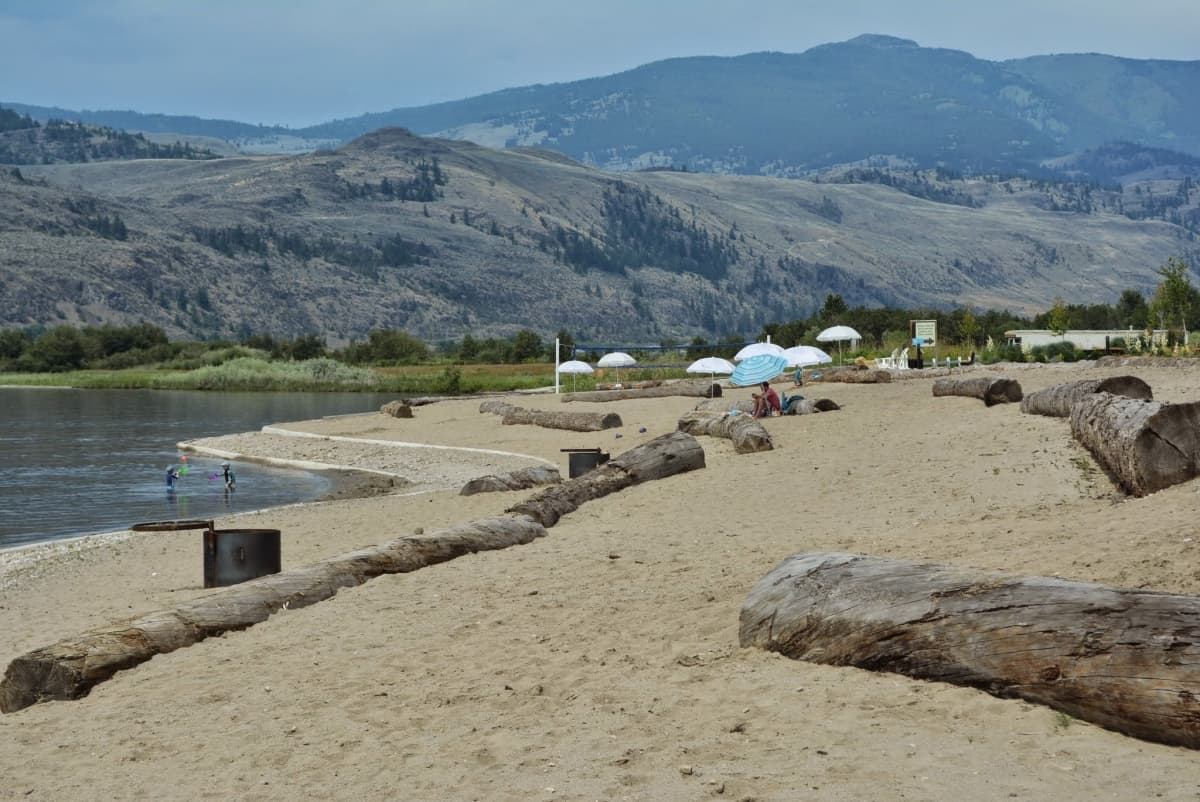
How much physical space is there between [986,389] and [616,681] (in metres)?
16.9

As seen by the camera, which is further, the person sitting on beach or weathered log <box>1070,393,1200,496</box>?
the person sitting on beach

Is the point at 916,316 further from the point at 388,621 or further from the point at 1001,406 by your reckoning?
the point at 388,621

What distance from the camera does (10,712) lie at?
344 inches

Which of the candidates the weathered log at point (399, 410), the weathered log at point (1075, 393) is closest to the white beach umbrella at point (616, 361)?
the weathered log at point (399, 410)

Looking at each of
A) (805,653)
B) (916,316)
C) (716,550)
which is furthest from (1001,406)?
(916,316)

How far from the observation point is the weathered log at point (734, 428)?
2014 cm

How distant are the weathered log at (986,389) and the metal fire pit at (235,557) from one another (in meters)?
13.5

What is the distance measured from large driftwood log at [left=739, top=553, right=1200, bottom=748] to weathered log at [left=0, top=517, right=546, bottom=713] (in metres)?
4.18

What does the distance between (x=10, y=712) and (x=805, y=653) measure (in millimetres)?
4952

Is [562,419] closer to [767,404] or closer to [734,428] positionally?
[767,404]

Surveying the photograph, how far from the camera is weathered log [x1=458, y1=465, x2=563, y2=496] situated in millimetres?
19094

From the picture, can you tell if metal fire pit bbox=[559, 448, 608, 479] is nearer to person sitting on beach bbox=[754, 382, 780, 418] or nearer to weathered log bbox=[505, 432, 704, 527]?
weathered log bbox=[505, 432, 704, 527]

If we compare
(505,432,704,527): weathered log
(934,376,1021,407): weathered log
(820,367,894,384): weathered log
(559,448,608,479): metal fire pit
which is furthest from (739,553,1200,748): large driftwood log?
(820,367,894,384): weathered log

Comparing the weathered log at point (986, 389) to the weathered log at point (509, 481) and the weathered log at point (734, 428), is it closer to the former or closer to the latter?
the weathered log at point (734, 428)
